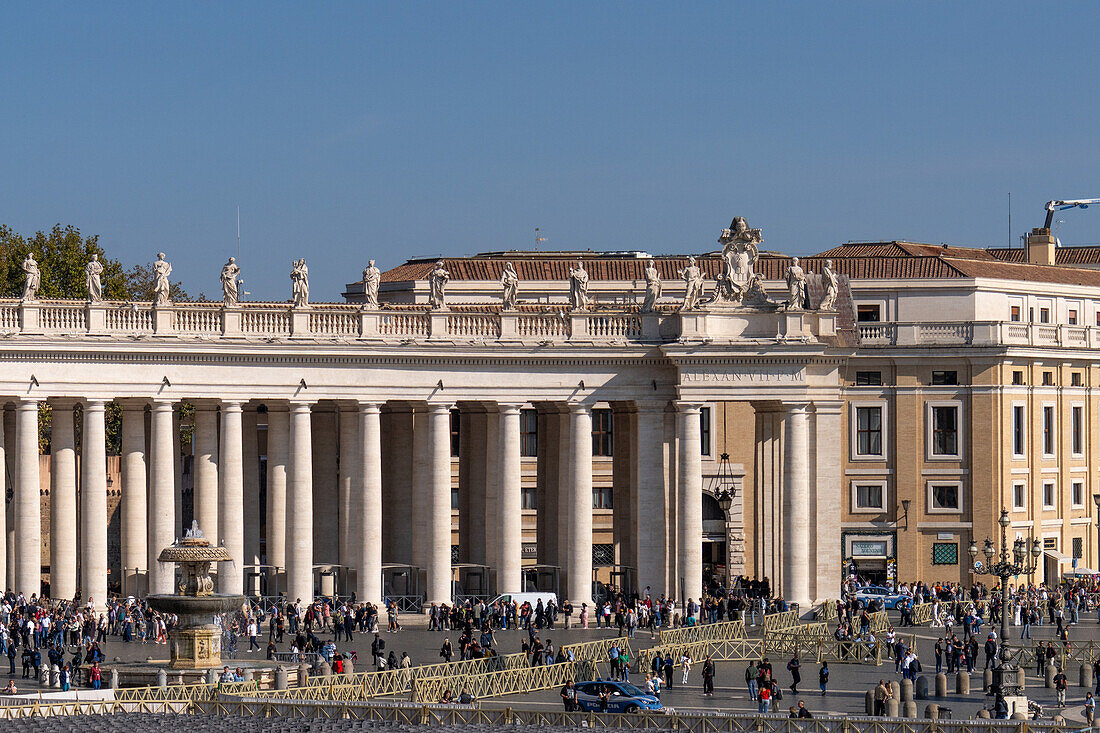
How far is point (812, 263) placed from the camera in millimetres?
115188

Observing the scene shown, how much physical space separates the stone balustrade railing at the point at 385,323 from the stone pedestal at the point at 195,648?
61.0 ft

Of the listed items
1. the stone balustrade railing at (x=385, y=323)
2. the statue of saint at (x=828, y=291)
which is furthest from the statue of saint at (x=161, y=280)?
the statue of saint at (x=828, y=291)

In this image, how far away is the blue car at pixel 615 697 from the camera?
61.7 m

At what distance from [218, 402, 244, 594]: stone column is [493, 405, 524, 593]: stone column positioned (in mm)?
9680

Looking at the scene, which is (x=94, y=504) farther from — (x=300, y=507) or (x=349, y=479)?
(x=349, y=479)

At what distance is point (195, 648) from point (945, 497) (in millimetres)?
50408

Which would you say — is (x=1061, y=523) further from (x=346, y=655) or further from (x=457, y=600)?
(x=346, y=655)

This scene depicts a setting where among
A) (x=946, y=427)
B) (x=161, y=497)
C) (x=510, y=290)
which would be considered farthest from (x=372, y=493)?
(x=946, y=427)

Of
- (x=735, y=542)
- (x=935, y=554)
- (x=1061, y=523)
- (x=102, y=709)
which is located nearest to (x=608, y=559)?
(x=735, y=542)

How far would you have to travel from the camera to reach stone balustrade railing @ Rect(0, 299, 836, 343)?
271 ft

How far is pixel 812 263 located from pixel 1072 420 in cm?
1465

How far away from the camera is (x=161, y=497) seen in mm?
84062

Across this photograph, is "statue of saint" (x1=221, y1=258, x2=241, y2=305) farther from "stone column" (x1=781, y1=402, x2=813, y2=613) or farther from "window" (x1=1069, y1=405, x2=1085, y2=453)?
"window" (x1=1069, y1=405, x2=1085, y2=453)

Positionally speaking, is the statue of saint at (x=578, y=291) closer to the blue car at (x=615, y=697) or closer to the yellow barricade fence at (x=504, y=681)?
the yellow barricade fence at (x=504, y=681)
